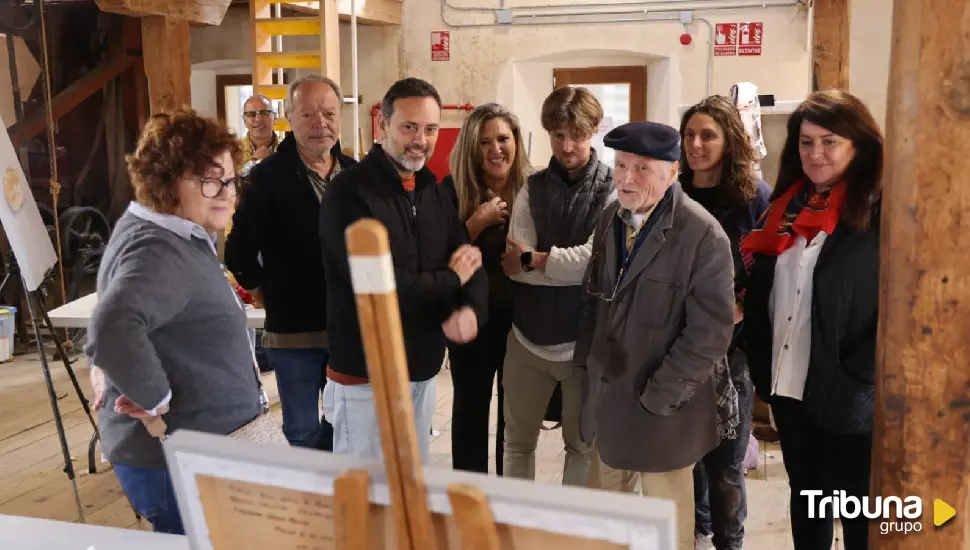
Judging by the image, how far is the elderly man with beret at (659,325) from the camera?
6.91ft

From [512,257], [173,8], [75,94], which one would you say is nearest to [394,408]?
[512,257]

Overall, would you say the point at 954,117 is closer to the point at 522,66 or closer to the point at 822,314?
the point at 822,314

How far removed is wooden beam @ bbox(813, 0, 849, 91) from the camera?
4812 millimetres

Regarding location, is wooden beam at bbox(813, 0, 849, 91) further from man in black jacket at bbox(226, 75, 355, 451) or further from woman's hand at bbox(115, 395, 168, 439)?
woman's hand at bbox(115, 395, 168, 439)

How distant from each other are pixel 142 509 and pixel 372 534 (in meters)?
1.21

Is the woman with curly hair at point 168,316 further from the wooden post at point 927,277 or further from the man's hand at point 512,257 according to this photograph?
the wooden post at point 927,277

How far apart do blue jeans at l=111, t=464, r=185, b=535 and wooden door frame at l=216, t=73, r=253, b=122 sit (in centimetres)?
683

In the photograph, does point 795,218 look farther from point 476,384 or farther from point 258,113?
point 258,113

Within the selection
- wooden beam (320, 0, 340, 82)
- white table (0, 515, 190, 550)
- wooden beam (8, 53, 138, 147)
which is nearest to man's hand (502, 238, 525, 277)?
white table (0, 515, 190, 550)

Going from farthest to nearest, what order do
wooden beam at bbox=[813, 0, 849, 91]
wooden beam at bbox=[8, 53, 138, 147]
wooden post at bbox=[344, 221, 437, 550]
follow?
1. wooden beam at bbox=[8, 53, 138, 147]
2. wooden beam at bbox=[813, 0, 849, 91]
3. wooden post at bbox=[344, 221, 437, 550]

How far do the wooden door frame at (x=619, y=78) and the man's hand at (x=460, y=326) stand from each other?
204 inches

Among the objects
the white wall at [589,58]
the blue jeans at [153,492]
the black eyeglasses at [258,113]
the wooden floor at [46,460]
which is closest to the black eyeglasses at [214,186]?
the blue jeans at [153,492]

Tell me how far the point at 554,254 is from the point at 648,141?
61 cm

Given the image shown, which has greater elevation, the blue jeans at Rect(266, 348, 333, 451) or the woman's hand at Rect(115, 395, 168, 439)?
the woman's hand at Rect(115, 395, 168, 439)
